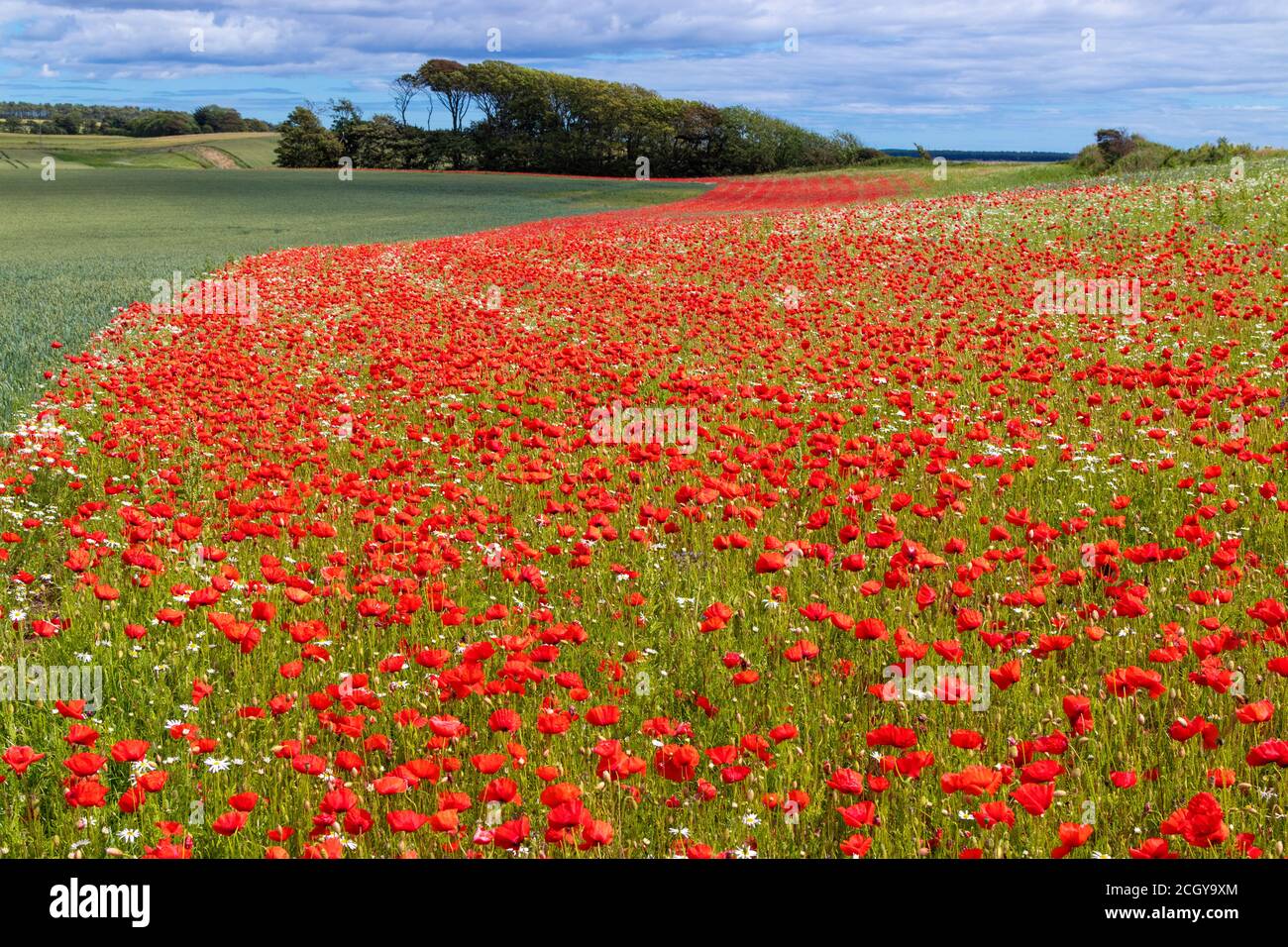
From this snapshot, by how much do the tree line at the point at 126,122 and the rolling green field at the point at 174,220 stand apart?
53996 millimetres

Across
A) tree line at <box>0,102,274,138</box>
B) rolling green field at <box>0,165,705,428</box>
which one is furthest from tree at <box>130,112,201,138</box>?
rolling green field at <box>0,165,705,428</box>

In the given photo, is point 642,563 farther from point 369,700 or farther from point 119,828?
point 119,828

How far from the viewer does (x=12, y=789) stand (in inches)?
161

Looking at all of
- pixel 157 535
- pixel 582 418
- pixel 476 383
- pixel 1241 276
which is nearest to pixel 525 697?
pixel 157 535

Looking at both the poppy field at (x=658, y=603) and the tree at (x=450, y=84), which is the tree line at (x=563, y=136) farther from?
the poppy field at (x=658, y=603)

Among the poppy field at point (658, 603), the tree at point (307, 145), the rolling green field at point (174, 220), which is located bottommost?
the poppy field at point (658, 603)

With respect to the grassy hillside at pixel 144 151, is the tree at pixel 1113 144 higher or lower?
lower

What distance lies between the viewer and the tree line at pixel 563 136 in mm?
93938

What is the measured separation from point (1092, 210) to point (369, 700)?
24737mm

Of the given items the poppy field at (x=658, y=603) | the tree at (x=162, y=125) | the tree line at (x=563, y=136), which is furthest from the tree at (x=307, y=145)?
the poppy field at (x=658, y=603)

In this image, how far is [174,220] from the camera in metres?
50.7

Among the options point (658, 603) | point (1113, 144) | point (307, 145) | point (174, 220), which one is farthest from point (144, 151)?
point (658, 603)

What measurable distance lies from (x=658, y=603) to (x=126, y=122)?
16699 centimetres
